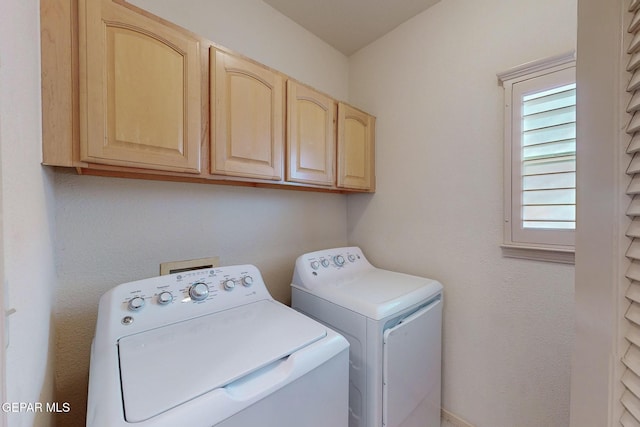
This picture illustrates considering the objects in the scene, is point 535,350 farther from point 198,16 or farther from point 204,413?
point 198,16

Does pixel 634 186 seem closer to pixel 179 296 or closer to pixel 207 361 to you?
pixel 207 361

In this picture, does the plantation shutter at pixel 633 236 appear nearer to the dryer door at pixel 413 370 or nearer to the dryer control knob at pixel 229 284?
the dryer door at pixel 413 370

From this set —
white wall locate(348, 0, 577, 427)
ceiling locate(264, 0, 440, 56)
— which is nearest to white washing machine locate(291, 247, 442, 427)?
white wall locate(348, 0, 577, 427)

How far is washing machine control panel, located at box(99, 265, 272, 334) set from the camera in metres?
0.92

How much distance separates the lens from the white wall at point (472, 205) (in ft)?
4.01

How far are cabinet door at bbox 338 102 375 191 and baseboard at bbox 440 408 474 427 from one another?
5.14ft

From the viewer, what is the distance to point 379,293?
1.27 metres

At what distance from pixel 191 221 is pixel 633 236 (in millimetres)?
1556

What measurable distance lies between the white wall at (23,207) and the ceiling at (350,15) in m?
1.43

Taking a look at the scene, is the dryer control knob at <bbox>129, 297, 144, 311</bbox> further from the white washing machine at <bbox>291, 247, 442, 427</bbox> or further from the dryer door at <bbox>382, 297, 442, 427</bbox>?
the dryer door at <bbox>382, 297, 442, 427</bbox>

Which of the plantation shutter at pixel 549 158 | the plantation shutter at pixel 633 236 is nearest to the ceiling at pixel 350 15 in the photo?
the plantation shutter at pixel 549 158

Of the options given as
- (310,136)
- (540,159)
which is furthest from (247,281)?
(540,159)

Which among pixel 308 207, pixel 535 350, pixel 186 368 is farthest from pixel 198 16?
pixel 535 350

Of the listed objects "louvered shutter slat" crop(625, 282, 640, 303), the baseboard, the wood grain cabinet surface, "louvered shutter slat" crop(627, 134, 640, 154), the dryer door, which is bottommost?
the baseboard
